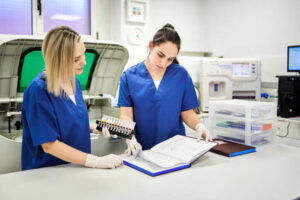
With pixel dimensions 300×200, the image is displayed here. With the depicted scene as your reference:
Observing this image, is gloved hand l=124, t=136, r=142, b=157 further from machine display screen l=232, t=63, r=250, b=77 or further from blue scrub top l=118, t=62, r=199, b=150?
machine display screen l=232, t=63, r=250, b=77

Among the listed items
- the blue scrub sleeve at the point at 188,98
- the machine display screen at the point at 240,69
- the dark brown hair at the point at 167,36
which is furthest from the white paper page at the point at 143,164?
the machine display screen at the point at 240,69

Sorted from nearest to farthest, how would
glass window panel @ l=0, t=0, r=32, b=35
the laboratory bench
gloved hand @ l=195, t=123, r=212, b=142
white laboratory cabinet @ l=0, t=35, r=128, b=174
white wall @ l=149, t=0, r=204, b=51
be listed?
the laboratory bench < gloved hand @ l=195, t=123, r=212, b=142 < white laboratory cabinet @ l=0, t=35, r=128, b=174 < glass window panel @ l=0, t=0, r=32, b=35 < white wall @ l=149, t=0, r=204, b=51

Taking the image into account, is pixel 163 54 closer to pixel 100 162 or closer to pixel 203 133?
pixel 203 133

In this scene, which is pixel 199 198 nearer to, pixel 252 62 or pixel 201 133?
pixel 201 133

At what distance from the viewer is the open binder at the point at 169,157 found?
1105 millimetres

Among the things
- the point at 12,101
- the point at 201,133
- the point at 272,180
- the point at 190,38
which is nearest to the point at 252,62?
the point at 190,38

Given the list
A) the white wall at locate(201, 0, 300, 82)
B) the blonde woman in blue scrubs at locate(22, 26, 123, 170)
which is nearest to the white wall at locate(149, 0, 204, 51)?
the white wall at locate(201, 0, 300, 82)

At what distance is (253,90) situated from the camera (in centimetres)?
305

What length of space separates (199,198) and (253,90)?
2428 millimetres

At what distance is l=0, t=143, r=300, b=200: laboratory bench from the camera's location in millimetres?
897

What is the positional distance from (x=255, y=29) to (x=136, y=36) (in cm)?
145

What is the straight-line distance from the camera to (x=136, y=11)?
3.22 m

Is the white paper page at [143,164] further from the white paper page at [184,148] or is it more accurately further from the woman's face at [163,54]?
the woman's face at [163,54]

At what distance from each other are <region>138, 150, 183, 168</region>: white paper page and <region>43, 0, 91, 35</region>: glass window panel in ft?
7.36
